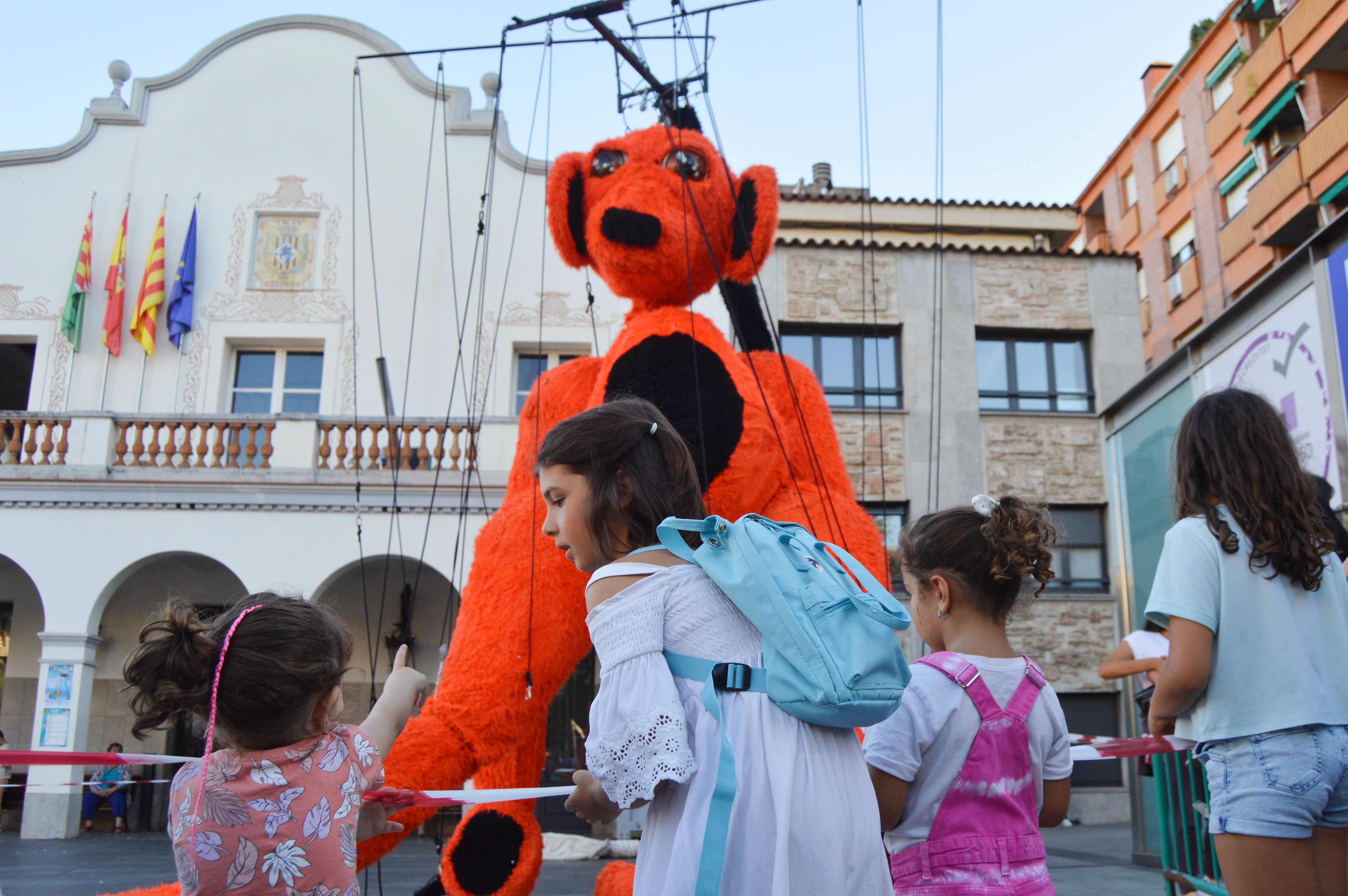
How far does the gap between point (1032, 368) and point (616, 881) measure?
11931 millimetres

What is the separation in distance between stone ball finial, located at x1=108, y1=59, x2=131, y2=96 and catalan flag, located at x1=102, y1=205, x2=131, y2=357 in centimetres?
249

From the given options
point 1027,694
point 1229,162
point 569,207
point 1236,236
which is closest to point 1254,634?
point 1027,694

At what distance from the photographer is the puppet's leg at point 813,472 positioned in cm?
322

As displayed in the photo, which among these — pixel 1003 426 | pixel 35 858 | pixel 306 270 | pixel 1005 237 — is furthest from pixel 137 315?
pixel 1005 237

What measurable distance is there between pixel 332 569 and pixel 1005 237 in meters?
14.3

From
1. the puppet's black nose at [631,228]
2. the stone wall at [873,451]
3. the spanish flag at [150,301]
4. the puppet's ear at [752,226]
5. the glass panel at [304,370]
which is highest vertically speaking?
the spanish flag at [150,301]

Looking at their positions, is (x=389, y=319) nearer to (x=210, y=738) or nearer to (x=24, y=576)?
(x=24, y=576)

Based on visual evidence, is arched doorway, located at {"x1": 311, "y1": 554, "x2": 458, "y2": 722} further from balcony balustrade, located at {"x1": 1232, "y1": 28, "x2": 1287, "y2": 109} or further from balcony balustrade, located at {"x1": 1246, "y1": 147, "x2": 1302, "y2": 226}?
balcony balustrade, located at {"x1": 1232, "y1": 28, "x2": 1287, "y2": 109}

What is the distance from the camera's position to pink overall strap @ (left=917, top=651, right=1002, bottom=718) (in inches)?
67.0

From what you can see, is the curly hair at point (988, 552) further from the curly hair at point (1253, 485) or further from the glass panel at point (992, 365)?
the glass panel at point (992, 365)

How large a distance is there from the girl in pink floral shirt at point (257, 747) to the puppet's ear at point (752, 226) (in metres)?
2.40

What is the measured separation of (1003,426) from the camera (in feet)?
42.0

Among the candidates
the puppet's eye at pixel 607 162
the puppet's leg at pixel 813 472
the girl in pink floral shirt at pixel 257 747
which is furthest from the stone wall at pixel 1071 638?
the girl in pink floral shirt at pixel 257 747

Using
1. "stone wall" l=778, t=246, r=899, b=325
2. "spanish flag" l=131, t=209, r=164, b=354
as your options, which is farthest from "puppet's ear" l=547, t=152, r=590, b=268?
"stone wall" l=778, t=246, r=899, b=325
